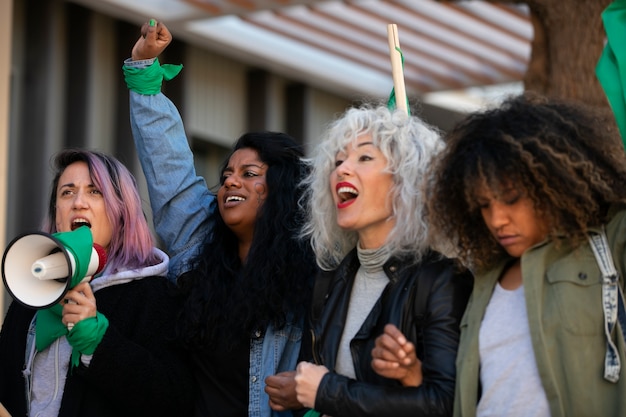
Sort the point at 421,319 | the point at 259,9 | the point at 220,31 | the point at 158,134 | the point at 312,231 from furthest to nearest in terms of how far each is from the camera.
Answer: the point at 220,31 → the point at 259,9 → the point at 158,134 → the point at 312,231 → the point at 421,319

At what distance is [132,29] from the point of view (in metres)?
10.8

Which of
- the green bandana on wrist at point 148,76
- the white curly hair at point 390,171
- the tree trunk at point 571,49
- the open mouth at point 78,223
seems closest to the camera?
the white curly hair at point 390,171

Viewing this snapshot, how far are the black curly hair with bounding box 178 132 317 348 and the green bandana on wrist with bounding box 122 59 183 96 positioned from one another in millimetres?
398

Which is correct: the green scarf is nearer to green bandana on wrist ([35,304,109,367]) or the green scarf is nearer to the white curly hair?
green bandana on wrist ([35,304,109,367])

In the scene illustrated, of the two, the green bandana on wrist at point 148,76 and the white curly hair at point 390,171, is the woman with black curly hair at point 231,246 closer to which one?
the green bandana on wrist at point 148,76

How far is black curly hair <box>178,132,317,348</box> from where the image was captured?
433cm

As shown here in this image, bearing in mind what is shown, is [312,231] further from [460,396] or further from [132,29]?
[132,29]

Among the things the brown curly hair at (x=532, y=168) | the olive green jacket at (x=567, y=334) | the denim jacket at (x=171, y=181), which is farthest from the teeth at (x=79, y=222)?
the olive green jacket at (x=567, y=334)

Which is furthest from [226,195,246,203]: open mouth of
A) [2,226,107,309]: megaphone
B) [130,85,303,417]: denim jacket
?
[2,226,107,309]: megaphone

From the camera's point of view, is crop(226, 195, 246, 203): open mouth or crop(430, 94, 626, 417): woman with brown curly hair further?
crop(226, 195, 246, 203): open mouth

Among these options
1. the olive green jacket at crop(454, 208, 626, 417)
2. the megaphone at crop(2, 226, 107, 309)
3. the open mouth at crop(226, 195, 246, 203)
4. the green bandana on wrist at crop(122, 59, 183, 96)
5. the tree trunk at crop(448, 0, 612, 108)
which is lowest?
the olive green jacket at crop(454, 208, 626, 417)

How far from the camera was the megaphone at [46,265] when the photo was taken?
3914 millimetres

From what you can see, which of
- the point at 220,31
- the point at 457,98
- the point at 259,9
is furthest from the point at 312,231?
the point at 457,98

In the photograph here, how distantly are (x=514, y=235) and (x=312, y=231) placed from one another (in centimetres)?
92
